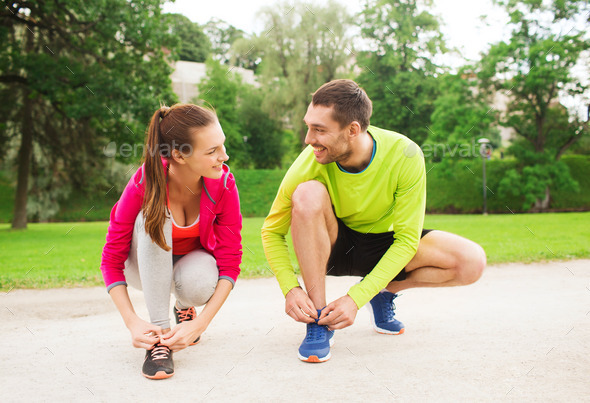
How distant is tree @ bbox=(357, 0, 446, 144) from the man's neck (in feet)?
71.7

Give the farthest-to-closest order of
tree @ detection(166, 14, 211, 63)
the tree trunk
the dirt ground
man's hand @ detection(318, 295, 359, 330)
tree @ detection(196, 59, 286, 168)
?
tree @ detection(166, 14, 211, 63) → tree @ detection(196, 59, 286, 168) → the tree trunk → man's hand @ detection(318, 295, 359, 330) → the dirt ground

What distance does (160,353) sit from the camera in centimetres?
217

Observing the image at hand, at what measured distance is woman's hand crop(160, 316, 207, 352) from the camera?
2.17 meters

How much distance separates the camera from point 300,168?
2508mm

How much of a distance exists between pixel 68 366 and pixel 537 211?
70.4 feet

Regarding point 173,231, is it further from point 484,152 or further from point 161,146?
point 484,152

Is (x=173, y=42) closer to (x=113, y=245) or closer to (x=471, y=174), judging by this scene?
(x=113, y=245)

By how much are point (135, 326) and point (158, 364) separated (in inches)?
7.8

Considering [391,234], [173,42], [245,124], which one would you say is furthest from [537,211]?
[391,234]

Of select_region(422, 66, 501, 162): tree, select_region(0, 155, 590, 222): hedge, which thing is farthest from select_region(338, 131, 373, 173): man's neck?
select_region(0, 155, 590, 222): hedge

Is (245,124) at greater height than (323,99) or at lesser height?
lesser

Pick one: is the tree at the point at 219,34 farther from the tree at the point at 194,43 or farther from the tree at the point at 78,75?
the tree at the point at 78,75

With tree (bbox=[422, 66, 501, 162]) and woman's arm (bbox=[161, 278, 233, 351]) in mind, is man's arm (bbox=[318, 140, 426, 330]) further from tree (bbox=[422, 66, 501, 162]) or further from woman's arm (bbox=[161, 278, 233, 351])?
tree (bbox=[422, 66, 501, 162])

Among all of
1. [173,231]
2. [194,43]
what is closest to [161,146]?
[173,231]
